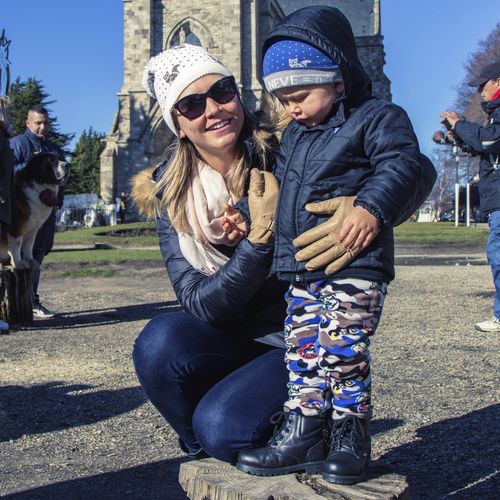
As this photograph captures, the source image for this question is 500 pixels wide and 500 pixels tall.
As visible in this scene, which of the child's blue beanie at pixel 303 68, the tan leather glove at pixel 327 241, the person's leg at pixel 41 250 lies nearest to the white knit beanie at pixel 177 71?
the child's blue beanie at pixel 303 68

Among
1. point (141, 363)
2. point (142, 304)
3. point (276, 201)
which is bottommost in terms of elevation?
point (142, 304)

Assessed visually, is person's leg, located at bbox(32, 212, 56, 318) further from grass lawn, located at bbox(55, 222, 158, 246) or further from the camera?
grass lawn, located at bbox(55, 222, 158, 246)

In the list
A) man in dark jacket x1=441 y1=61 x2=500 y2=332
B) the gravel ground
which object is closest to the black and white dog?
the gravel ground

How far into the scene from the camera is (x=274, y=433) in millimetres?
2643

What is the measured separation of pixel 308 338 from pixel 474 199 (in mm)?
36963

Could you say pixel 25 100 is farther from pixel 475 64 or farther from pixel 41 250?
pixel 41 250

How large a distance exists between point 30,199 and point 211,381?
555 centimetres

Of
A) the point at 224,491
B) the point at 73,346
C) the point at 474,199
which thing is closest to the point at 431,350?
the point at 73,346

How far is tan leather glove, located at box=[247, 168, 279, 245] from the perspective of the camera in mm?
2639

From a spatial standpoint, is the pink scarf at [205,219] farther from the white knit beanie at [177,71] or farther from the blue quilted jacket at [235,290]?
the white knit beanie at [177,71]

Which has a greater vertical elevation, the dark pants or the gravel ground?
the dark pants

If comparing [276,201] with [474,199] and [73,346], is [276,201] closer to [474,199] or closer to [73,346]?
[73,346]

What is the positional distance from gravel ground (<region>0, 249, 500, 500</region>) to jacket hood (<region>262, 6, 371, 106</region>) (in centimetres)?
166

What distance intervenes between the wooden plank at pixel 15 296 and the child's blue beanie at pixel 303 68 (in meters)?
5.85
